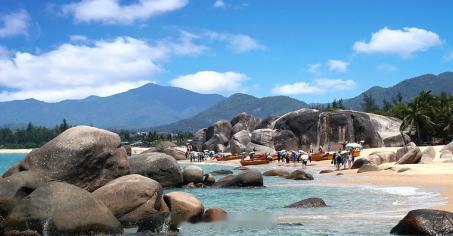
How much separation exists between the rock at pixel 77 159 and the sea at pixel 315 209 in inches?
190

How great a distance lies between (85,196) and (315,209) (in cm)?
875

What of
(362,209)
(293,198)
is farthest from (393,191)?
(362,209)

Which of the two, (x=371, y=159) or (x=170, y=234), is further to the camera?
(x=371, y=159)

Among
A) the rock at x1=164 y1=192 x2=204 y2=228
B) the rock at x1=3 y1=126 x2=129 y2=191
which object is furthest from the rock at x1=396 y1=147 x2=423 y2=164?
the rock at x1=3 y1=126 x2=129 y2=191

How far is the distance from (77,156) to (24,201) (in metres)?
4.79

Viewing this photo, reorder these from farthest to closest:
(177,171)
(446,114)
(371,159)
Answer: (446,114) → (371,159) → (177,171)

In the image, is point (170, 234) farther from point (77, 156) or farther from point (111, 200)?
point (77, 156)

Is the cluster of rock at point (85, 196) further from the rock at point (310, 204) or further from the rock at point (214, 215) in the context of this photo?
the rock at point (310, 204)

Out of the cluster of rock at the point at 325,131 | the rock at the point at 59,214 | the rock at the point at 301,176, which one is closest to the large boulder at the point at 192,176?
the rock at the point at 301,176

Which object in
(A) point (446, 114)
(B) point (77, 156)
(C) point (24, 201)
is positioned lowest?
(C) point (24, 201)

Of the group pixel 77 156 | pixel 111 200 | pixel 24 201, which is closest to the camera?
A: pixel 24 201

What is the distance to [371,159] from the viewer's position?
44.9m

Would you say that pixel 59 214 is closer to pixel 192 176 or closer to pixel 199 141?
pixel 192 176

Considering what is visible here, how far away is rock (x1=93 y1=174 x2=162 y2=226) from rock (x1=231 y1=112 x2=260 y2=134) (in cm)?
7979
